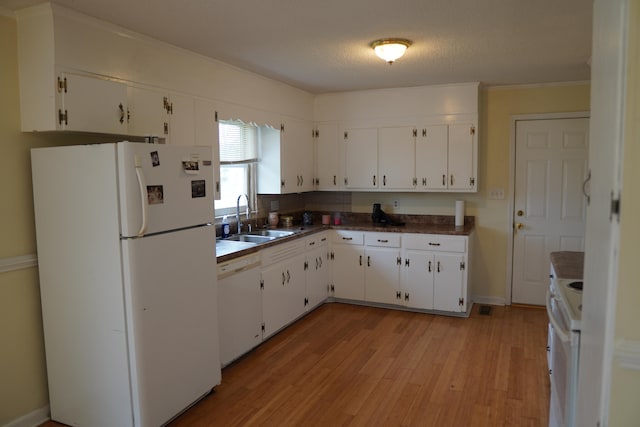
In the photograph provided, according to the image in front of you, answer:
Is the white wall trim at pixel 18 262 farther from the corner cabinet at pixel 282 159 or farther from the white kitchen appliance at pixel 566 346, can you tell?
the white kitchen appliance at pixel 566 346

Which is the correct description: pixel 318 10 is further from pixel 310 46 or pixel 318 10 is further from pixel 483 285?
pixel 483 285

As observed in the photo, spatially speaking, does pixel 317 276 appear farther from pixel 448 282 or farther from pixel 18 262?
pixel 18 262

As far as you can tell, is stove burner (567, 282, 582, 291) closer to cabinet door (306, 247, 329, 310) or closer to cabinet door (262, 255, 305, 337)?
cabinet door (262, 255, 305, 337)

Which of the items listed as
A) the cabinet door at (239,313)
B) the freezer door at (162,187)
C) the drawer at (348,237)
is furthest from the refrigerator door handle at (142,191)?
the drawer at (348,237)

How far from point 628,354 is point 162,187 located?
2.19 meters

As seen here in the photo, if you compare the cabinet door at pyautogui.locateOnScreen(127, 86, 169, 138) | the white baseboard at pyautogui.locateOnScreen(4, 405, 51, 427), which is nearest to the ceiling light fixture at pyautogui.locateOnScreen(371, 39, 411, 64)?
the cabinet door at pyautogui.locateOnScreen(127, 86, 169, 138)

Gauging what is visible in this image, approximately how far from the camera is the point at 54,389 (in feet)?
8.76

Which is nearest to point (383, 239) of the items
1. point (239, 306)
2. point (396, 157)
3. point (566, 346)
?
point (396, 157)

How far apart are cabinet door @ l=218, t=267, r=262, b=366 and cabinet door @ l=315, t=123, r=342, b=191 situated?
1885 millimetres

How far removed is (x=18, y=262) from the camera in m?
2.56

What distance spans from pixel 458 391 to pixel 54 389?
2527 mm

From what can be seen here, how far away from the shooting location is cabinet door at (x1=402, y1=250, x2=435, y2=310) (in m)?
4.55

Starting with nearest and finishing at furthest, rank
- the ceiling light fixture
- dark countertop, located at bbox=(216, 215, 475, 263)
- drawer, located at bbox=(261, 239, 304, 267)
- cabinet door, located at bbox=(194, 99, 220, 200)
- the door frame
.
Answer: the ceiling light fixture, cabinet door, located at bbox=(194, 99, 220, 200), dark countertop, located at bbox=(216, 215, 475, 263), drawer, located at bbox=(261, 239, 304, 267), the door frame

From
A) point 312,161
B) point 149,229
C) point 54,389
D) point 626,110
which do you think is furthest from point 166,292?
point 312,161
